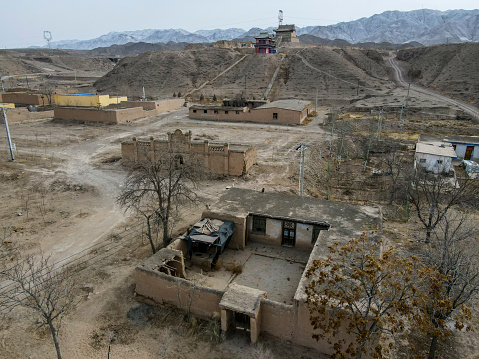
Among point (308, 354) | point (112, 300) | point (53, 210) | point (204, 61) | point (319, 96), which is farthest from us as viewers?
point (204, 61)

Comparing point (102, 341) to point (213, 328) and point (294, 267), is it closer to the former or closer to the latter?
point (213, 328)

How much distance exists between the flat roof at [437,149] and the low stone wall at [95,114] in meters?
37.5

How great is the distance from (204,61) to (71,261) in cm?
8215

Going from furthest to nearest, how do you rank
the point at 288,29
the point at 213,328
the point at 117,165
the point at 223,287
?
1. the point at 288,29
2. the point at 117,165
3. the point at 223,287
4. the point at 213,328

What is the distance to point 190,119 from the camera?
54.8 metres

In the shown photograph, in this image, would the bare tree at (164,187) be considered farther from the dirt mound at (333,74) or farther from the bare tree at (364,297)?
the dirt mound at (333,74)

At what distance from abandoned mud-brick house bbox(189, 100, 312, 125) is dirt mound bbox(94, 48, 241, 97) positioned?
24.5 metres

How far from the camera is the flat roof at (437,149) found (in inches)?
1164

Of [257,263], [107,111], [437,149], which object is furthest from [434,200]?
[107,111]

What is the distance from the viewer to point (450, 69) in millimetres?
75312

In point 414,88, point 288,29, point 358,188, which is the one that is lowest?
point 358,188

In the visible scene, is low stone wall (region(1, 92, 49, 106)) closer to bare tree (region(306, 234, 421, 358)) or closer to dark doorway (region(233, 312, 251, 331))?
dark doorway (region(233, 312, 251, 331))

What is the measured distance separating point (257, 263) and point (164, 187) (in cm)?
1064

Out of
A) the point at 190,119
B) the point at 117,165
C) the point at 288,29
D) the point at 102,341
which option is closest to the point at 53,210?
the point at 117,165
